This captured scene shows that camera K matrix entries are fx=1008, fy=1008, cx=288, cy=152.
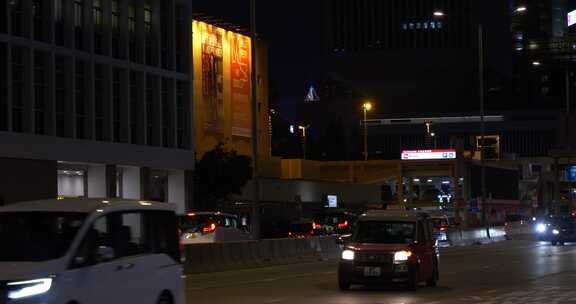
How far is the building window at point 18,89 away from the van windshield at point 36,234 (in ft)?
118

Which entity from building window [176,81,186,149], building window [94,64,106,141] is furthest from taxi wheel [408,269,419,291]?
building window [176,81,186,149]

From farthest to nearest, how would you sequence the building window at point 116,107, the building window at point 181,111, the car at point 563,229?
the building window at point 181,111 → the building window at point 116,107 → the car at point 563,229

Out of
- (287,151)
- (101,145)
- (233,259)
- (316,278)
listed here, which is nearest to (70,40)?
(101,145)

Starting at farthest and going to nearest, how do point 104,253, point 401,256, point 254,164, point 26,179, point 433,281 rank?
point 26,179
point 254,164
point 433,281
point 401,256
point 104,253

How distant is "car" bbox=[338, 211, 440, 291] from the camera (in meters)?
22.5

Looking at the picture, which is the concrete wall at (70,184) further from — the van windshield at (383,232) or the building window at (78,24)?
the van windshield at (383,232)

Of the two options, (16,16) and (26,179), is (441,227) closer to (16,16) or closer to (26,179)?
(26,179)

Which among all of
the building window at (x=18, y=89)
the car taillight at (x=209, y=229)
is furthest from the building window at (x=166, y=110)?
the car taillight at (x=209, y=229)

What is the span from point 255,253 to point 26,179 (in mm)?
17273

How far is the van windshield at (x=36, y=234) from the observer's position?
38.3 ft

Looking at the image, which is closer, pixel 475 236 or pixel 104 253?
pixel 104 253

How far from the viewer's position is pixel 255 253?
34469 millimetres

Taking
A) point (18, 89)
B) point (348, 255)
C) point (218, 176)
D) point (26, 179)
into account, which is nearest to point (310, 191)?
point (218, 176)

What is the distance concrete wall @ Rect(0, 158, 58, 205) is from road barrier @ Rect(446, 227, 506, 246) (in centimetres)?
2053
